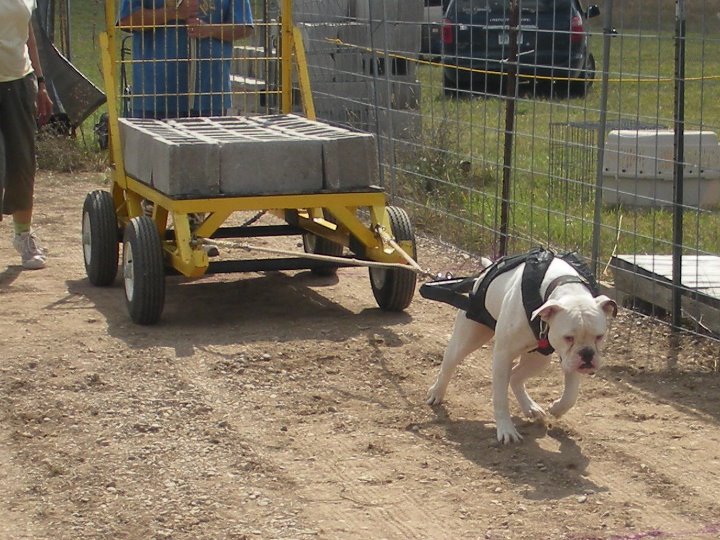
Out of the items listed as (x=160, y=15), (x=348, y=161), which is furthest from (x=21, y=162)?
(x=348, y=161)

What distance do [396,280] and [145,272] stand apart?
136 cm

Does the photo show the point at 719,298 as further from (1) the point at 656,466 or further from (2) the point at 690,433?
(1) the point at 656,466

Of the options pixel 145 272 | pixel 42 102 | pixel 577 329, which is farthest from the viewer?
pixel 42 102

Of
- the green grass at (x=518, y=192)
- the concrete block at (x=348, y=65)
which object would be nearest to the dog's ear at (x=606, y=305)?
the green grass at (x=518, y=192)

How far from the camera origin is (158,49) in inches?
329

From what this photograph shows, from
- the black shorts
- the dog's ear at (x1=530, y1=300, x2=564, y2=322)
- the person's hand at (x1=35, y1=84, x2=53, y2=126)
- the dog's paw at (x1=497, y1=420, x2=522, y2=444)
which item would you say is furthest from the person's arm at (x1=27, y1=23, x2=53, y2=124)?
the dog's ear at (x1=530, y1=300, x2=564, y2=322)

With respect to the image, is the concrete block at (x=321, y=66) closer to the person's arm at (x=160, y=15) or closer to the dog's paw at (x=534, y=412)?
the person's arm at (x=160, y=15)

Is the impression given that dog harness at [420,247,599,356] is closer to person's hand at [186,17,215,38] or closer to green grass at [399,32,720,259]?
green grass at [399,32,720,259]

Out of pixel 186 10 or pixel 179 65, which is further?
A: pixel 179 65

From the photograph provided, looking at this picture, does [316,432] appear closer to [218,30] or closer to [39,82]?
[218,30]

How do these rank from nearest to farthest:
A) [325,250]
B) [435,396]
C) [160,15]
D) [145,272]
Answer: [435,396] → [145,272] → [160,15] → [325,250]

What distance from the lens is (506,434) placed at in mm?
5184

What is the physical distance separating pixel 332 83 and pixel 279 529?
688 cm

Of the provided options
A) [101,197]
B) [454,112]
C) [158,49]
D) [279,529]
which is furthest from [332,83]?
[279,529]
